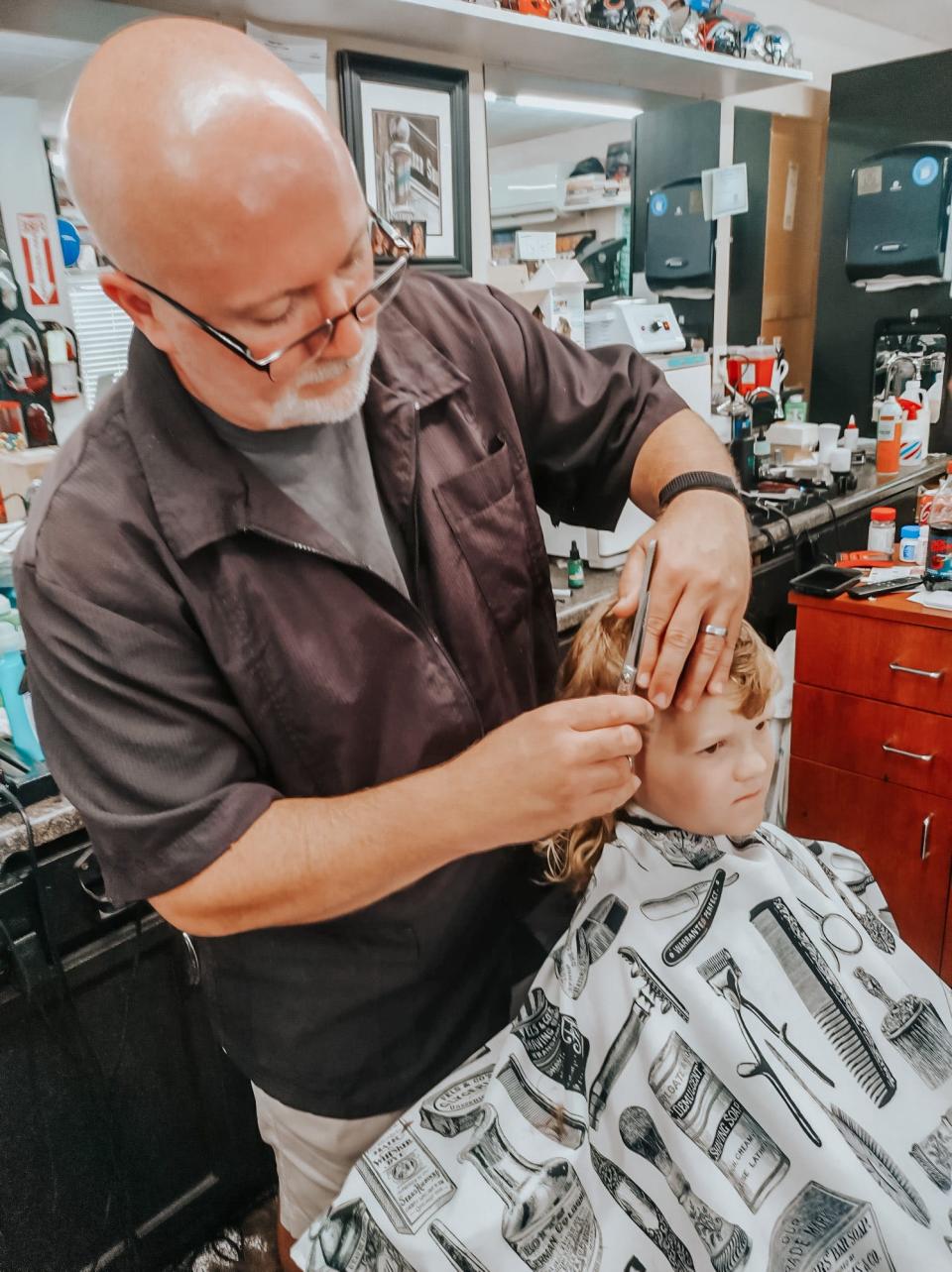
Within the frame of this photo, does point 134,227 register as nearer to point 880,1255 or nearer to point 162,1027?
point 162,1027

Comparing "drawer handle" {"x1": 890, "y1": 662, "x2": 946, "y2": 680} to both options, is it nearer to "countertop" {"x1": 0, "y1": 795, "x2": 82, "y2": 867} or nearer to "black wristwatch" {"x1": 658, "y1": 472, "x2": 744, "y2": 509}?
"black wristwatch" {"x1": 658, "y1": 472, "x2": 744, "y2": 509}

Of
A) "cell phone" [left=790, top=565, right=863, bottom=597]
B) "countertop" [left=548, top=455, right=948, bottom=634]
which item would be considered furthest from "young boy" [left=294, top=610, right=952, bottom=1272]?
"cell phone" [left=790, top=565, right=863, bottom=597]

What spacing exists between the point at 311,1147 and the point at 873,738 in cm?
165

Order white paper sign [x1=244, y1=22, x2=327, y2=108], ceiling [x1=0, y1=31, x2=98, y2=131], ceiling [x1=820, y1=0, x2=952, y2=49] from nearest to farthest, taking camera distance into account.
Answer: ceiling [x1=0, y1=31, x2=98, y2=131]
white paper sign [x1=244, y1=22, x2=327, y2=108]
ceiling [x1=820, y1=0, x2=952, y2=49]

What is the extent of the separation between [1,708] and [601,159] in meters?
2.68

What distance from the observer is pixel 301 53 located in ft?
6.44

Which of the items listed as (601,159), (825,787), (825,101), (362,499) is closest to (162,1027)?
(362,499)

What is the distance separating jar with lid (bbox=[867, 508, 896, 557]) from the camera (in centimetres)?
264

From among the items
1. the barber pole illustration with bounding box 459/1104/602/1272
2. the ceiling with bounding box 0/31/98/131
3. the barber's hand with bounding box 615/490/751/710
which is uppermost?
the ceiling with bounding box 0/31/98/131

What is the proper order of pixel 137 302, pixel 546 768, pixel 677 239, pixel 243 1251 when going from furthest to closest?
pixel 677 239, pixel 243 1251, pixel 137 302, pixel 546 768

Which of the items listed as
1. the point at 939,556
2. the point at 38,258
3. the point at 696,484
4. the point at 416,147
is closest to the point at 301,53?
the point at 416,147

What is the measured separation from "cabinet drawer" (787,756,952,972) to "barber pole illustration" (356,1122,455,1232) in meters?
1.55

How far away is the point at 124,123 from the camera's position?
2.78 feet

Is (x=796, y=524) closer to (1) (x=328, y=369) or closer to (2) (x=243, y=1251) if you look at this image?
(1) (x=328, y=369)
